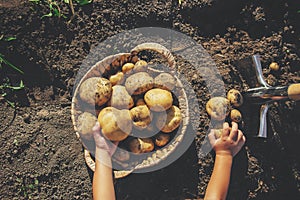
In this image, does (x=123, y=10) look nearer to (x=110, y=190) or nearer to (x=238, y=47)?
(x=238, y=47)

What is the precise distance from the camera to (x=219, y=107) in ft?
6.39

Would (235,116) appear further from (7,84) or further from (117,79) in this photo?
(7,84)

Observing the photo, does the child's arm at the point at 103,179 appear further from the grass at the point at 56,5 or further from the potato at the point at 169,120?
the grass at the point at 56,5

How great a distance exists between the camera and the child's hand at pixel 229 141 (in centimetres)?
194

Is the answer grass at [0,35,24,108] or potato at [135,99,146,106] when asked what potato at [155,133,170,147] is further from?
grass at [0,35,24,108]

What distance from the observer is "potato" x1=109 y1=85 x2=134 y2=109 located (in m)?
1.80

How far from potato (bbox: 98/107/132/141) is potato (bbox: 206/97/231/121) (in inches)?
17.4

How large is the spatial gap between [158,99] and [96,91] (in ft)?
0.90

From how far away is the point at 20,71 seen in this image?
2.05m

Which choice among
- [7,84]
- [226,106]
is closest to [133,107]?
[226,106]

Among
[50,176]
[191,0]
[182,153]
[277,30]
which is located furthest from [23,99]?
[277,30]

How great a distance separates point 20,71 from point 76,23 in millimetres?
377

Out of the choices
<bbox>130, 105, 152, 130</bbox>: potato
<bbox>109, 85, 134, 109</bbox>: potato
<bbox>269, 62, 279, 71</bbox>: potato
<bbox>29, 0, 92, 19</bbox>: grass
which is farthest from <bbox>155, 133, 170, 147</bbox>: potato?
<bbox>29, 0, 92, 19</bbox>: grass

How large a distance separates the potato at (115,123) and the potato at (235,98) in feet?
1.77
